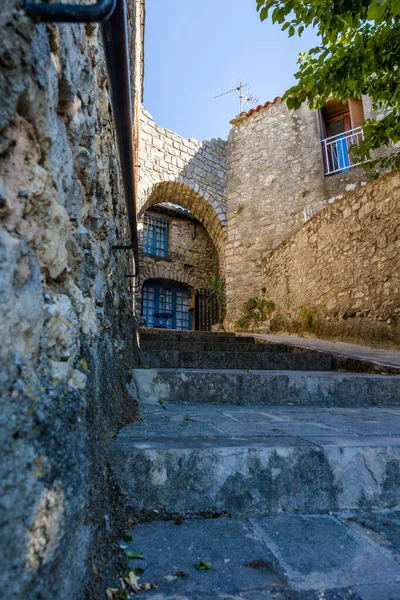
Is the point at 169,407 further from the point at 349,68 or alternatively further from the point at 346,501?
the point at 349,68

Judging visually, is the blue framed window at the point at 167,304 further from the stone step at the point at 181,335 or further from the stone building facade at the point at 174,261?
the stone step at the point at 181,335

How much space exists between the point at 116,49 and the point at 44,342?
3.47 feet

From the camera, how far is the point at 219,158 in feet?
31.5

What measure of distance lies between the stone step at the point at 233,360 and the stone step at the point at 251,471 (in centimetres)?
156

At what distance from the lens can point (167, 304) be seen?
11.2 meters

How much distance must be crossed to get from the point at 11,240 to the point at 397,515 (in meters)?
1.32

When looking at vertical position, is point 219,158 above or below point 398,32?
above

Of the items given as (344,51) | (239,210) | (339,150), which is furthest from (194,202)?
(344,51)

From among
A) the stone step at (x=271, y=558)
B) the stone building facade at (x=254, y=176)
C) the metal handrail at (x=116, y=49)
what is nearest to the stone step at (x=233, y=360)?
the metal handrail at (x=116, y=49)

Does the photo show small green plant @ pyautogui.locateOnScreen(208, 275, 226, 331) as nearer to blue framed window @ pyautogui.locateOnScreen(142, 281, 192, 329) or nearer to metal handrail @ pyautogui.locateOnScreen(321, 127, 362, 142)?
blue framed window @ pyautogui.locateOnScreen(142, 281, 192, 329)

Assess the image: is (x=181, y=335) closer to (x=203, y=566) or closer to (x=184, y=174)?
(x=203, y=566)

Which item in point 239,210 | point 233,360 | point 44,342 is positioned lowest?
point 233,360

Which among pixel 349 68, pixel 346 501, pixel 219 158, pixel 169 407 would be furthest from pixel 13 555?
pixel 219 158

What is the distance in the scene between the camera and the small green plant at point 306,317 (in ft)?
18.7
